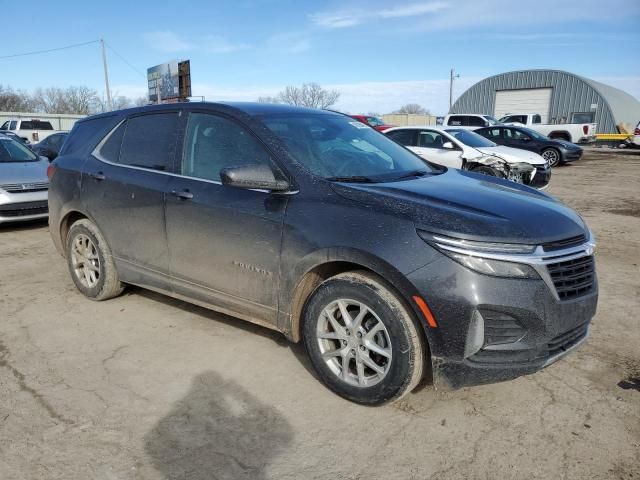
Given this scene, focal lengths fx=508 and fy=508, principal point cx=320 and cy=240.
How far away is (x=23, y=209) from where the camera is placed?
770 cm

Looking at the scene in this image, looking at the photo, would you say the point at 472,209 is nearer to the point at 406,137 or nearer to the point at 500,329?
the point at 500,329

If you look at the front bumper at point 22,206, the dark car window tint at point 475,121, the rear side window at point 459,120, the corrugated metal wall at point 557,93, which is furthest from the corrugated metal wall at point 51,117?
the front bumper at point 22,206

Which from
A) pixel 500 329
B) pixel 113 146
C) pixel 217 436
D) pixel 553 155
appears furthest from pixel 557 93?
pixel 217 436

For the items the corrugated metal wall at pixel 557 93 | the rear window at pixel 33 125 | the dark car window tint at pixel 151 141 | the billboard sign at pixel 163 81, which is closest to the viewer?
the dark car window tint at pixel 151 141

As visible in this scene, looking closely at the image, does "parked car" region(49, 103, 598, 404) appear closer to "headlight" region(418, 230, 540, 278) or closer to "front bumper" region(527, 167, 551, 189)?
"headlight" region(418, 230, 540, 278)

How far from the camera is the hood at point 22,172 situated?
25.5 ft

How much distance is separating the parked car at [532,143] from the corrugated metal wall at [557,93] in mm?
26885

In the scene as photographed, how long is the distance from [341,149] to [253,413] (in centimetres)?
188

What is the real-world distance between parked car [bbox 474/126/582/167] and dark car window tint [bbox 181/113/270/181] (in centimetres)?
1639

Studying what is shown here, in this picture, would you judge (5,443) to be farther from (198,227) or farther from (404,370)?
(404,370)

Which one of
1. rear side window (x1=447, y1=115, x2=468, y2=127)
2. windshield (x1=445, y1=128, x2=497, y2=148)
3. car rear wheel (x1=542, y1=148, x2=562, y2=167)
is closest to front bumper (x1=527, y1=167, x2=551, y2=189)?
windshield (x1=445, y1=128, x2=497, y2=148)

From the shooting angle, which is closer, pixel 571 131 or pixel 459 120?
pixel 459 120

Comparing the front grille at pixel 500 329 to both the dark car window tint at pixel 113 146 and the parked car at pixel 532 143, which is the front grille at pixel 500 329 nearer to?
the dark car window tint at pixel 113 146

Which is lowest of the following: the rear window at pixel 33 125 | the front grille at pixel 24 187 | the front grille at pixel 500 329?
the front grille at pixel 500 329
